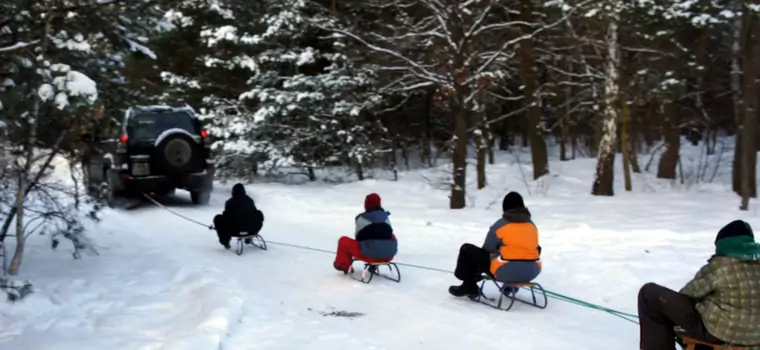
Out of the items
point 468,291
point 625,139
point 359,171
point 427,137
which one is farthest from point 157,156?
point 427,137

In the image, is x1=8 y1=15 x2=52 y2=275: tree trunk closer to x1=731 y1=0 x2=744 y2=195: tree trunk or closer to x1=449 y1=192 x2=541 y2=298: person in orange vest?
x1=449 y1=192 x2=541 y2=298: person in orange vest

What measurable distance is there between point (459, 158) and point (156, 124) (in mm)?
6818

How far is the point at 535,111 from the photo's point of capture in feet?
65.6

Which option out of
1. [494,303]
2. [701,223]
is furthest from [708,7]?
[494,303]

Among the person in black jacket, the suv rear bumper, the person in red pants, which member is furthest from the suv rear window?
the person in red pants

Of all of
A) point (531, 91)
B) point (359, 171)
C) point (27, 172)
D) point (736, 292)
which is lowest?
point (736, 292)

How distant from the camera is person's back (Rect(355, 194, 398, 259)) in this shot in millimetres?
8836

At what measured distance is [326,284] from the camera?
28.7ft

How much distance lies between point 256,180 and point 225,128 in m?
2.02

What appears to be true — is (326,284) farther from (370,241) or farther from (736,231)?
(736,231)

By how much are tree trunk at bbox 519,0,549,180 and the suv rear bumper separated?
9263mm

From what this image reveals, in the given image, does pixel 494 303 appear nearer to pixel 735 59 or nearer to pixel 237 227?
pixel 237 227

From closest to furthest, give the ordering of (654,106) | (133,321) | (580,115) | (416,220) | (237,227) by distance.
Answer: (133,321), (237,227), (416,220), (654,106), (580,115)

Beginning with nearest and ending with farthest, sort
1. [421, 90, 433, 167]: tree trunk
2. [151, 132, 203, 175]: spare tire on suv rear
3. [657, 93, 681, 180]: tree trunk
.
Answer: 1. [151, 132, 203, 175]: spare tire on suv rear
2. [657, 93, 681, 180]: tree trunk
3. [421, 90, 433, 167]: tree trunk
